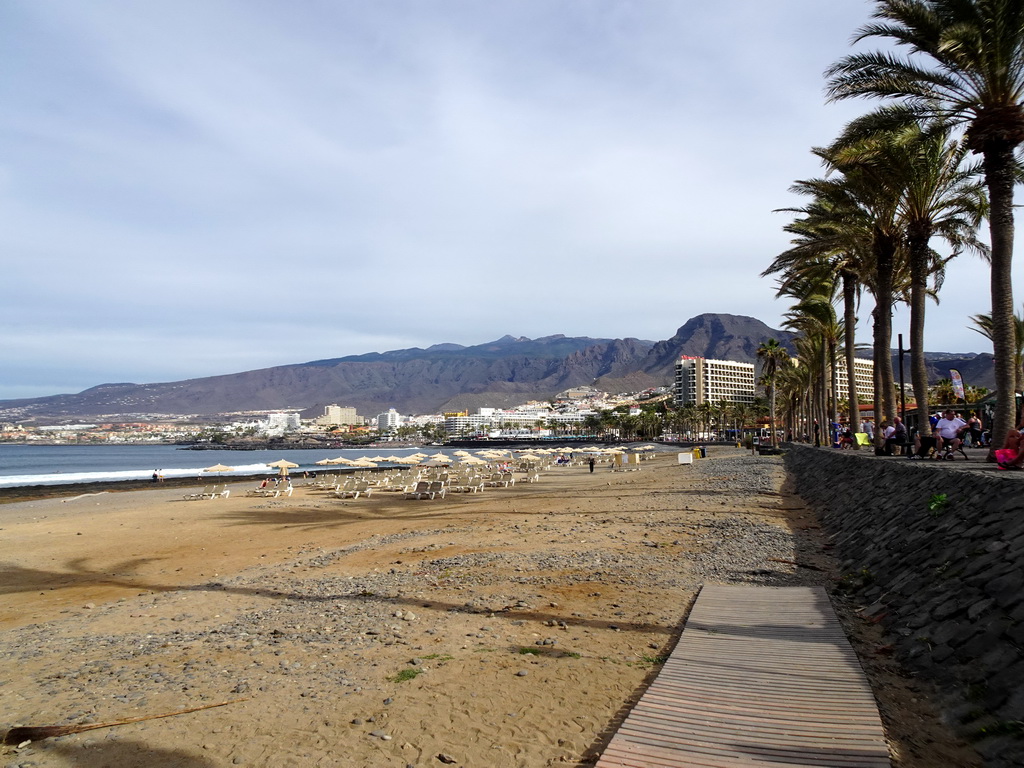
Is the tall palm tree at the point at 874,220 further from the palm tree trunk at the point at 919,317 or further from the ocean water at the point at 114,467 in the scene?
the ocean water at the point at 114,467

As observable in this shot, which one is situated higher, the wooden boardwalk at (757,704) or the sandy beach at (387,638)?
the wooden boardwalk at (757,704)

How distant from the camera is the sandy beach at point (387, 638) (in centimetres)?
509

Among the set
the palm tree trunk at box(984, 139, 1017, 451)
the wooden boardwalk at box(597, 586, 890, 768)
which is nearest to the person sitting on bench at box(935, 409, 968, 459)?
the palm tree trunk at box(984, 139, 1017, 451)

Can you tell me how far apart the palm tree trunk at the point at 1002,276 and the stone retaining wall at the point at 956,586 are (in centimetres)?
245

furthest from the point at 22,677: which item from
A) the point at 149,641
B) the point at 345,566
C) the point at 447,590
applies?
the point at 345,566

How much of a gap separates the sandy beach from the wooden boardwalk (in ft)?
1.05

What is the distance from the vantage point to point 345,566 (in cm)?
1308

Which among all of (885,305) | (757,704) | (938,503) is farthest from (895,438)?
(757,704)

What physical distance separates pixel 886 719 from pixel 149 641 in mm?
7949

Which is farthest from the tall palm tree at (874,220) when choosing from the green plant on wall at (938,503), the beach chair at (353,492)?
the beach chair at (353,492)

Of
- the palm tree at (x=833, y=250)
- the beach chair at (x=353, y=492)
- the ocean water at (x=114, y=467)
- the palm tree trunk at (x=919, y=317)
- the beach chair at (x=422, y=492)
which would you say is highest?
the palm tree at (x=833, y=250)

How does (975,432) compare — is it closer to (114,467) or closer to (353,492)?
(353,492)

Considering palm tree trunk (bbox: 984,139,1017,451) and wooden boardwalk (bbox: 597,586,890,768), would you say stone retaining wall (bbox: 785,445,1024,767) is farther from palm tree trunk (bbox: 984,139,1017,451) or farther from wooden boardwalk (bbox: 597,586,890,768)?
palm tree trunk (bbox: 984,139,1017,451)

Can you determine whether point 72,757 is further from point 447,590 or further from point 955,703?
point 955,703
